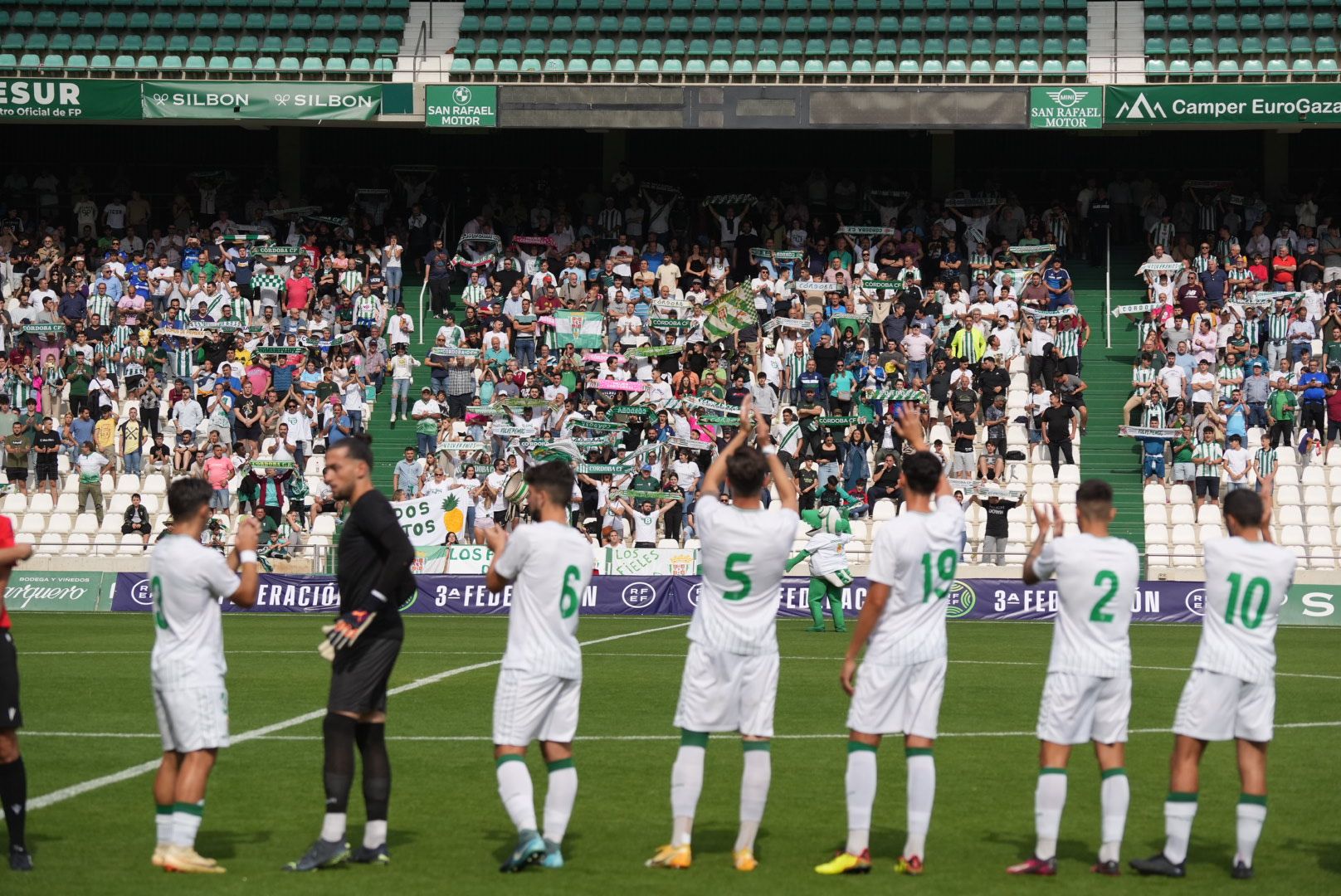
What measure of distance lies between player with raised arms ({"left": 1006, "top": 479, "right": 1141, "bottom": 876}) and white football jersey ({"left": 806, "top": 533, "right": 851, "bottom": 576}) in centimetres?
1405

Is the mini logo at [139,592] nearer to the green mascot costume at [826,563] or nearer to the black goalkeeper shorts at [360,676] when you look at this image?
the green mascot costume at [826,563]

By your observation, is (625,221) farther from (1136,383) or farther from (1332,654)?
(1332,654)

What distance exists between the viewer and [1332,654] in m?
22.1

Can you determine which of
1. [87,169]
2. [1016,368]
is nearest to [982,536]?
[1016,368]

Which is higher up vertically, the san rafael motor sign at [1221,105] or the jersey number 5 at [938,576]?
the san rafael motor sign at [1221,105]

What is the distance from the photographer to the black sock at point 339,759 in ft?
30.3

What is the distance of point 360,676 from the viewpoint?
9336 millimetres

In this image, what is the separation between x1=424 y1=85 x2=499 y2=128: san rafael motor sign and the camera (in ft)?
131

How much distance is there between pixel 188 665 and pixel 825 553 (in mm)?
15231

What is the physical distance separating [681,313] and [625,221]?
6030 millimetres

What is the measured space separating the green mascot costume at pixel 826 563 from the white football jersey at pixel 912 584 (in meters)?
13.9

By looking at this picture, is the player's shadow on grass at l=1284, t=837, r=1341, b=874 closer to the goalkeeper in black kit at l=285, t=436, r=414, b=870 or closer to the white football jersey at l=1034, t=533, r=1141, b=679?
the white football jersey at l=1034, t=533, r=1141, b=679

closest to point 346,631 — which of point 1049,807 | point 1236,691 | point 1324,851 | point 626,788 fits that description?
point 626,788

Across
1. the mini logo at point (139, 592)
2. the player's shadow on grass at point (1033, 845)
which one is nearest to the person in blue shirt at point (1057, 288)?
the mini logo at point (139, 592)
